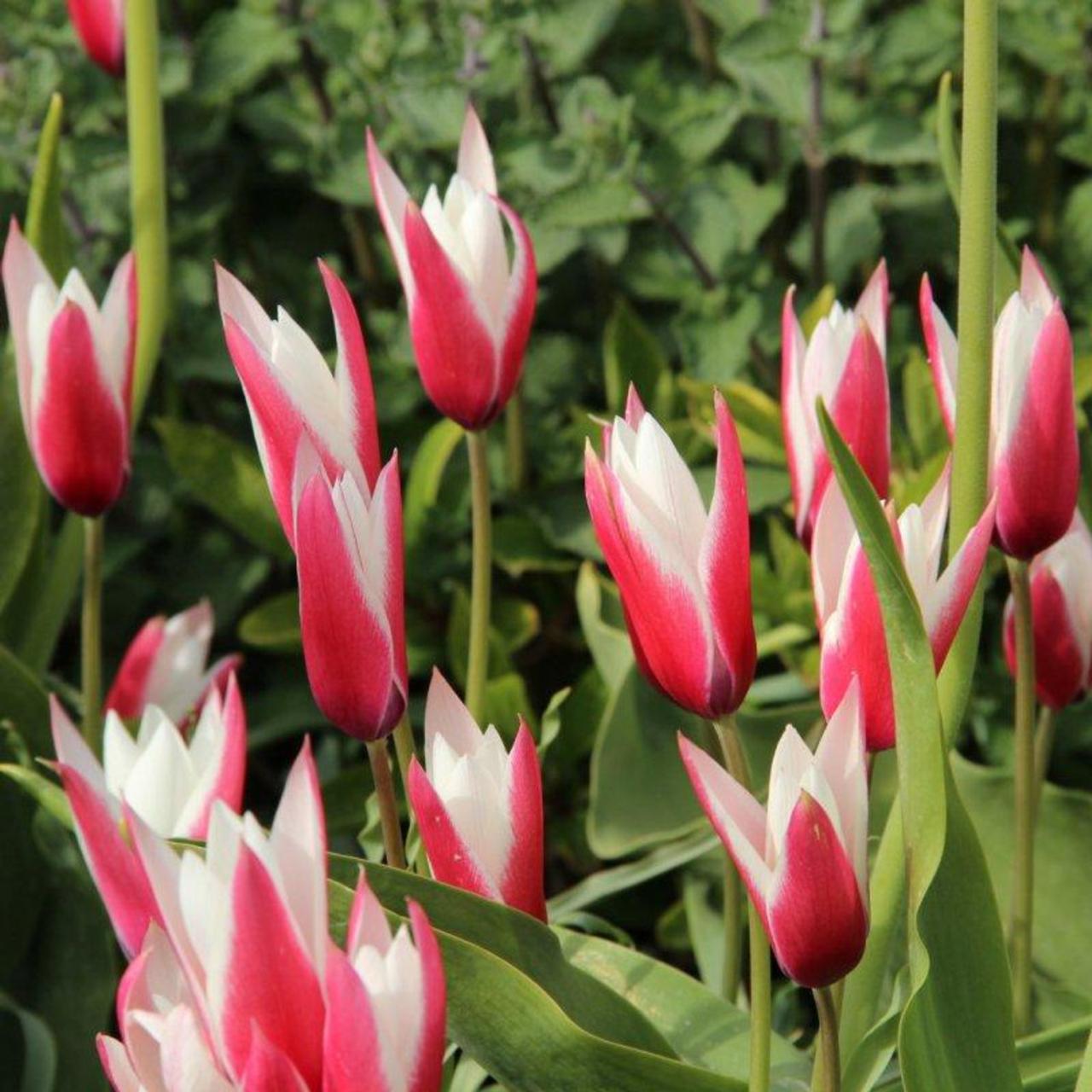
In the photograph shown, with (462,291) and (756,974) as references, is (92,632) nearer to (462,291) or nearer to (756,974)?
(462,291)

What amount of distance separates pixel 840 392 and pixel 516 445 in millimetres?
754

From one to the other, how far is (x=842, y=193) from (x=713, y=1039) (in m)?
0.94

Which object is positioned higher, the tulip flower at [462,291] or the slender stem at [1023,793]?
the tulip flower at [462,291]

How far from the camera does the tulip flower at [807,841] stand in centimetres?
67

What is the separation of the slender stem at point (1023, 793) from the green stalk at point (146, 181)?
549mm

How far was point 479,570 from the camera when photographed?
984mm

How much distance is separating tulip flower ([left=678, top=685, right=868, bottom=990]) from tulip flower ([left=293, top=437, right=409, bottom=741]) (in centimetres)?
13

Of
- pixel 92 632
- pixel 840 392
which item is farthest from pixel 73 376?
pixel 840 392

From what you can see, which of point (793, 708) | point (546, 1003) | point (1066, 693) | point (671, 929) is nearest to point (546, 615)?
point (671, 929)

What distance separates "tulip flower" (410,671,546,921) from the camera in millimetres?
735

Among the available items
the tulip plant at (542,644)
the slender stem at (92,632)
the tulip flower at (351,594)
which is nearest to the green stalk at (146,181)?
the tulip plant at (542,644)

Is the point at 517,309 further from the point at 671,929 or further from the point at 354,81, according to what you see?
the point at 354,81

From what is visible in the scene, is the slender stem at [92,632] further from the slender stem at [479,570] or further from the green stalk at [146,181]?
the slender stem at [479,570]

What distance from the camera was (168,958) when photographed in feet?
2.32
